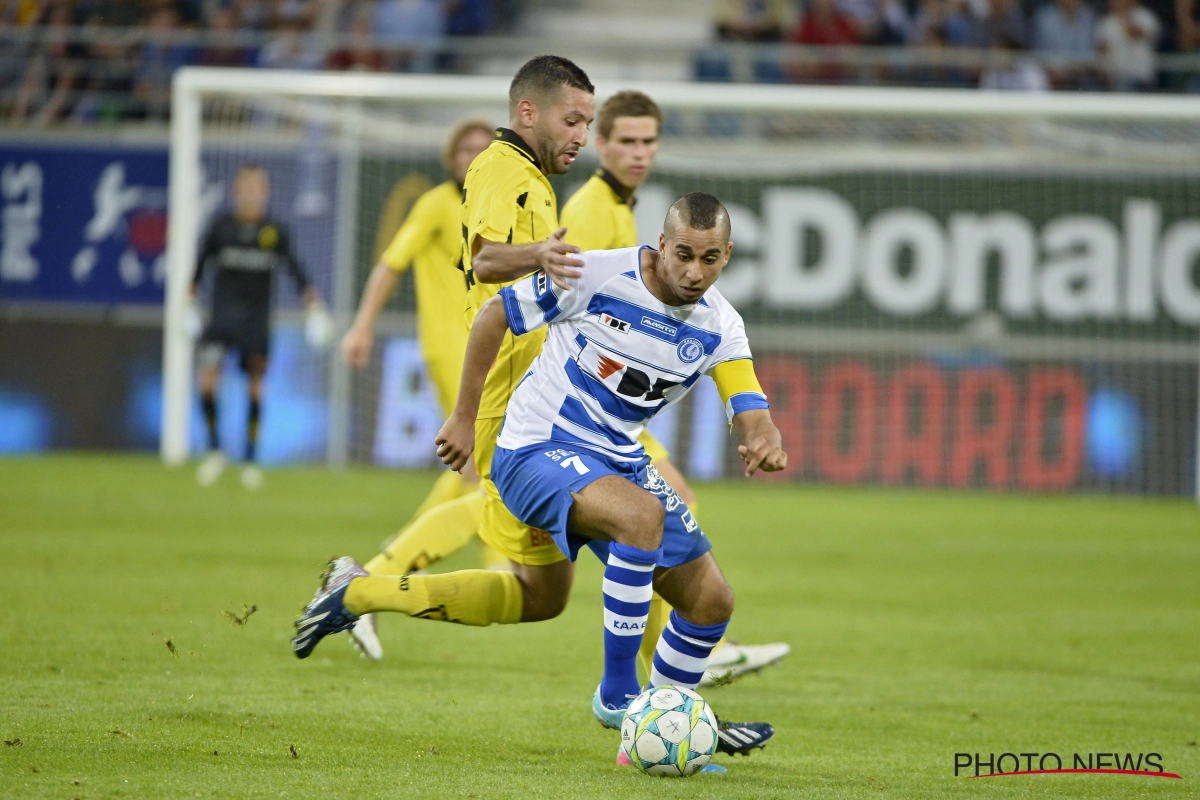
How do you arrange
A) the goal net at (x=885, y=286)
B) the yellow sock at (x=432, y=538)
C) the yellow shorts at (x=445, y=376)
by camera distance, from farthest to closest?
the goal net at (x=885, y=286), the yellow shorts at (x=445, y=376), the yellow sock at (x=432, y=538)

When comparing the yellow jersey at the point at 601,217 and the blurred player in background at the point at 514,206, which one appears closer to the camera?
the blurred player in background at the point at 514,206

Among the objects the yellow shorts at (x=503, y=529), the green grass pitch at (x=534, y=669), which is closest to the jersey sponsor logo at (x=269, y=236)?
the green grass pitch at (x=534, y=669)

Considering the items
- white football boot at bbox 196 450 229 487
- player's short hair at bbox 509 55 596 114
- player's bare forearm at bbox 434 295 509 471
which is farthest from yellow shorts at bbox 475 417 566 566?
white football boot at bbox 196 450 229 487

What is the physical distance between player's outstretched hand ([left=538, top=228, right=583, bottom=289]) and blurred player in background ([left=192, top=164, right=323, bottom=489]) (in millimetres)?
8751

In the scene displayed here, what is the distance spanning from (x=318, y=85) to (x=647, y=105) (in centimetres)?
755

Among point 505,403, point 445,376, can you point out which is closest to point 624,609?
point 505,403

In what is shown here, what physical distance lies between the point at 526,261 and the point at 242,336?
9.13 meters

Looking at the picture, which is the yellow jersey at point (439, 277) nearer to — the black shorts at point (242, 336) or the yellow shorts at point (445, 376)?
the yellow shorts at point (445, 376)

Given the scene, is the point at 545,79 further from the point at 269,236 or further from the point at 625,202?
the point at 269,236

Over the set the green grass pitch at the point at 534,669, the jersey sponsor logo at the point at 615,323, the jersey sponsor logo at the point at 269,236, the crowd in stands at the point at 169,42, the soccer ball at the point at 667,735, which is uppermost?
the crowd in stands at the point at 169,42

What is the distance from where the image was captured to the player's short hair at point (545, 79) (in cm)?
487

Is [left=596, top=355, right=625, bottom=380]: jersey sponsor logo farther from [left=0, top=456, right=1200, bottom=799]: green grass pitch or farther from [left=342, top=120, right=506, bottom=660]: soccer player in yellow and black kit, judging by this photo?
[left=342, top=120, right=506, bottom=660]: soccer player in yellow and black kit

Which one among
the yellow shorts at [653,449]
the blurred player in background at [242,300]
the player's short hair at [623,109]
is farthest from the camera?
the blurred player in background at [242,300]

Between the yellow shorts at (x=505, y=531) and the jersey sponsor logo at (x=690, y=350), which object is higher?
the jersey sponsor logo at (x=690, y=350)
